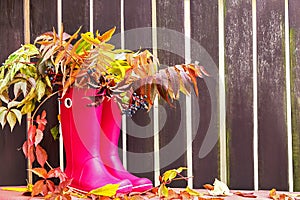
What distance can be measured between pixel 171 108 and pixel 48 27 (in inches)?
16.9

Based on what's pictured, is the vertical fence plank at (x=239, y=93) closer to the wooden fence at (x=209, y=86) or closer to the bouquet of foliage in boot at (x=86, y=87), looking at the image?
the wooden fence at (x=209, y=86)

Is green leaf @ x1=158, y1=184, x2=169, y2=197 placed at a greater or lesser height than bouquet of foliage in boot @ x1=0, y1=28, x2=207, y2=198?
lesser

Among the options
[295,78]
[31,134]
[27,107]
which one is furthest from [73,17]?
[295,78]

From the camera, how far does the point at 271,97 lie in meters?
1.53

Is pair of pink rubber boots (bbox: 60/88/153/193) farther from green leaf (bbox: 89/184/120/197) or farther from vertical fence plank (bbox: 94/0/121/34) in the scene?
vertical fence plank (bbox: 94/0/121/34)

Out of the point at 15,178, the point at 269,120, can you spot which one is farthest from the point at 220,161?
the point at 15,178

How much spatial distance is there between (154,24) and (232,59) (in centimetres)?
25

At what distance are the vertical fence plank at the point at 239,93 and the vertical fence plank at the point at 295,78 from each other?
0.39 feet

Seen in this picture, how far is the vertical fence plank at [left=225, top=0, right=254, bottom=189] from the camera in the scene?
1529 millimetres

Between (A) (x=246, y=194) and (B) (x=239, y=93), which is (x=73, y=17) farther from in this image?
(A) (x=246, y=194)

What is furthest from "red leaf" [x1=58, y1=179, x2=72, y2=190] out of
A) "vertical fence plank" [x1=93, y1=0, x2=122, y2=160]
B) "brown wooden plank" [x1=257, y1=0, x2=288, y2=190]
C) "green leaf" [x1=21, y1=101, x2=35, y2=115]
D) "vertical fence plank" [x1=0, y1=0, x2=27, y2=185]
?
"brown wooden plank" [x1=257, y1=0, x2=288, y2=190]

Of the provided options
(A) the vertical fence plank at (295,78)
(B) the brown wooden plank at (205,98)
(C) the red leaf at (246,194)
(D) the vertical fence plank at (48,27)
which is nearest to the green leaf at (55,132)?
(D) the vertical fence plank at (48,27)

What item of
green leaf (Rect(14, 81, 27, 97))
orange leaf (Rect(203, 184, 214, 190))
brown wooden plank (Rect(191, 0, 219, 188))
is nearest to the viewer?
green leaf (Rect(14, 81, 27, 97))

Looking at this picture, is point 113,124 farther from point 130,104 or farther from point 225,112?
point 225,112
